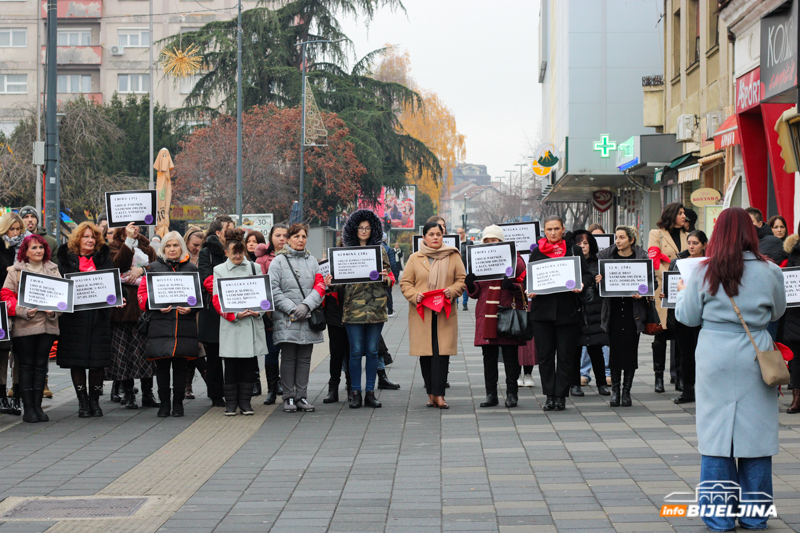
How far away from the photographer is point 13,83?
6888 centimetres

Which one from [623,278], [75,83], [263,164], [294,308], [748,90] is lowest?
[294,308]

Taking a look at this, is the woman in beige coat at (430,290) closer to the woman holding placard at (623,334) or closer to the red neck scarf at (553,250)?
the red neck scarf at (553,250)

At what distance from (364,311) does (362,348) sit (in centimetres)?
41

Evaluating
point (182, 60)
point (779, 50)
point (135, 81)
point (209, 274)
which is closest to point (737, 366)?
point (209, 274)

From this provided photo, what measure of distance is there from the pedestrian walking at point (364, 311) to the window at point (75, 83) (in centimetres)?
6551

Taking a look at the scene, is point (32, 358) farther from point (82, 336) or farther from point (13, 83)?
point (13, 83)

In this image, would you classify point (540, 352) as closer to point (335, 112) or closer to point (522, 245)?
point (522, 245)

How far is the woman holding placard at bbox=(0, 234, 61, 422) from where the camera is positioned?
9203 millimetres

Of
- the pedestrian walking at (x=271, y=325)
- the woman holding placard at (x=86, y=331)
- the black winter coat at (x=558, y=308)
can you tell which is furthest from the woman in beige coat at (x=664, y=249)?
the woman holding placard at (x=86, y=331)

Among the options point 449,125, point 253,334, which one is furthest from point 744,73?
point 449,125

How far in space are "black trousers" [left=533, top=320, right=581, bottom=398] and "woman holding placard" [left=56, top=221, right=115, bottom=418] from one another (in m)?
4.13

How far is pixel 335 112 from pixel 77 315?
3363cm

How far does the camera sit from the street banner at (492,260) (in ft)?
32.5

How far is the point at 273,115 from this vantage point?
41.2 m
